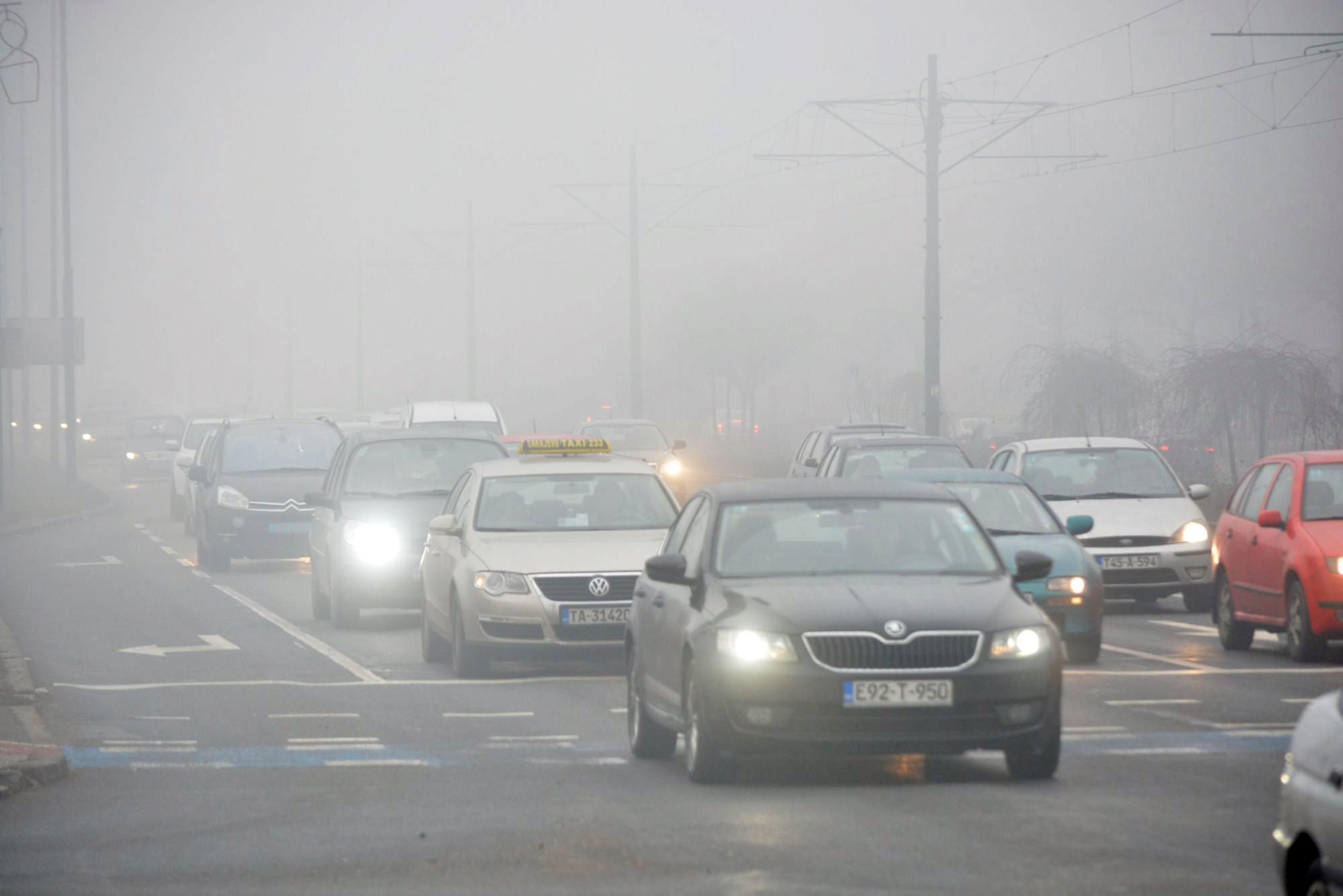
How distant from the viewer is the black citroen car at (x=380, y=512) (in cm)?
1889

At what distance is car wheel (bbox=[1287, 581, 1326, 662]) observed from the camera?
49.2 ft

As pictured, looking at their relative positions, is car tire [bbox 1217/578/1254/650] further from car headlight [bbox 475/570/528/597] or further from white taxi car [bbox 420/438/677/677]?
car headlight [bbox 475/570/528/597]

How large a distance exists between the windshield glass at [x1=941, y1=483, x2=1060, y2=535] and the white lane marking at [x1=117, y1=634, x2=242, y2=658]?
5907mm

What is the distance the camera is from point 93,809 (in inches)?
369

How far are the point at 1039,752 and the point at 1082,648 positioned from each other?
6.02 m

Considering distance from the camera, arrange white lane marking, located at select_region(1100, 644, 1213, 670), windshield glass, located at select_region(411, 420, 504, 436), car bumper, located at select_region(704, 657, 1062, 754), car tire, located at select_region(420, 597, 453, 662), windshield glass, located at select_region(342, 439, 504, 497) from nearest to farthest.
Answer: car bumper, located at select_region(704, 657, 1062, 754), white lane marking, located at select_region(1100, 644, 1213, 670), car tire, located at select_region(420, 597, 453, 662), windshield glass, located at select_region(342, 439, 504, 497), windshield glass, located at select_region(411, 420, 504, 436)

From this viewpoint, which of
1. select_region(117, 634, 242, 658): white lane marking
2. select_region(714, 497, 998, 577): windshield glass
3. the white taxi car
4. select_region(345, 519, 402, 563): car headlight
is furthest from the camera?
select_region(345, 519, 402, 563): car headlight

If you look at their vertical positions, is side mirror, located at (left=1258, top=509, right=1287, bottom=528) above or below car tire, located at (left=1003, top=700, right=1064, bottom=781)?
above

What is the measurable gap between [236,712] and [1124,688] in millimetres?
5474

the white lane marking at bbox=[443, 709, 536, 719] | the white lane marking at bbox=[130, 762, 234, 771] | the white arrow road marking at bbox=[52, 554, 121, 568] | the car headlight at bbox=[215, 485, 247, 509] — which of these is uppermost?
the car headlight at bbox=[215, 485, 247, 509]

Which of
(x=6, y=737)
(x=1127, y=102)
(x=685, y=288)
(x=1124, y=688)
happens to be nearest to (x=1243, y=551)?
(x=1124, y=688)

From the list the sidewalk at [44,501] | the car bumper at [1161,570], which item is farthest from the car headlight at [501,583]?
the sidewalk at [44,501]

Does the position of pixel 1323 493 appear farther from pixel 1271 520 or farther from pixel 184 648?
pixel 184 648

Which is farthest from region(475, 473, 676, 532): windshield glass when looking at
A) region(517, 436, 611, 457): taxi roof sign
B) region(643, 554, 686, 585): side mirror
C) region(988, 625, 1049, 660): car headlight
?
region(988, 625, 1049, 660): car headlight
